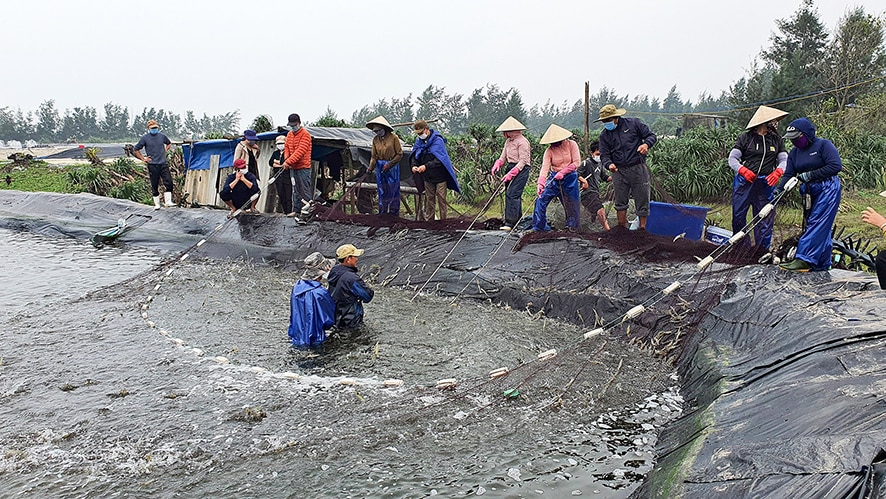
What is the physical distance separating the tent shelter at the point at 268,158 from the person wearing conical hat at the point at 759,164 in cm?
659

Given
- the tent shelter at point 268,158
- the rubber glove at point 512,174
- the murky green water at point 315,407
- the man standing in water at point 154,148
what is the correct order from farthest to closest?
the man standing in water at point 154,148 < the tent shelter at point 268,158 < the rubber glove at point 512,174 < the murky green water at point 315,407

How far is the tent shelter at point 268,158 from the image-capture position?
12789mm

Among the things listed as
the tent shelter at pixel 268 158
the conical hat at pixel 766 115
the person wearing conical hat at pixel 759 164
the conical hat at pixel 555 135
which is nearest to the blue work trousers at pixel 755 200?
the person wearing conical hat at pixel 759 164

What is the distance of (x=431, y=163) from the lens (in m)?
9.91

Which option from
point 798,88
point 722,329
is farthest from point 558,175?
point 798,88

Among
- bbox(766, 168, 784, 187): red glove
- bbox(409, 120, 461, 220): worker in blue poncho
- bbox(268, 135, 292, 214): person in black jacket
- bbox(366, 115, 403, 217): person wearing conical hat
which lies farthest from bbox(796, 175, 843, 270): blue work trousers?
bbox(268, 135, 292, 214): person in black jacket

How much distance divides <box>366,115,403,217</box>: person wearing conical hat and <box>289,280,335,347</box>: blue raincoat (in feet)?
13.8

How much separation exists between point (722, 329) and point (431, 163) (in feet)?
18.2

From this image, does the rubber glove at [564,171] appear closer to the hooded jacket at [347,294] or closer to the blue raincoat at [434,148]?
the blue raincoat at [434,148]

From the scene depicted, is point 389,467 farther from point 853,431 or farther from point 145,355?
point 145,355

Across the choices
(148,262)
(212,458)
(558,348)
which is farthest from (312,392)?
(148,262)

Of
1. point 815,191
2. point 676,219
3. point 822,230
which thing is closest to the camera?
point 822,230

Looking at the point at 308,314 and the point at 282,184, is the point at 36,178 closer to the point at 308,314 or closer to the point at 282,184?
the point at 282,184

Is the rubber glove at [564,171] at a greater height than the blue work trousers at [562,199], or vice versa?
the rubber glove at [564,171]
